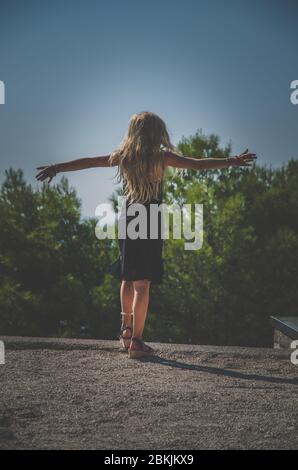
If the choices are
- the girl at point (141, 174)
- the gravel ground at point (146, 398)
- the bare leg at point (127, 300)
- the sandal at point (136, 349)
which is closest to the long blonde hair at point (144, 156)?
the girl at point (141, 174)

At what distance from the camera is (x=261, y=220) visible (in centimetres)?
1106

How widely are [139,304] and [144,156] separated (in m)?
1.00

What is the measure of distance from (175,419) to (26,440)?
694 millimetres

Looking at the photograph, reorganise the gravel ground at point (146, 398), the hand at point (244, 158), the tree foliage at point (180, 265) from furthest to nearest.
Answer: the tree foliage at point (180, 265)
the hand at point (244, 158)
the gravel ground at point (146, 398)

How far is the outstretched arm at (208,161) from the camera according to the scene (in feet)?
12.6

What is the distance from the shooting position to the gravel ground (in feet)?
8.04

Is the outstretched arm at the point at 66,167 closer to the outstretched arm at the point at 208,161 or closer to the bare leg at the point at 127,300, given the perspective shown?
the outstretched arm at the point at 208,161

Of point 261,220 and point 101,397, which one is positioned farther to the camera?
point 261,220

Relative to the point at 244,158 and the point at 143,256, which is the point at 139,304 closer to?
the point at 143,256

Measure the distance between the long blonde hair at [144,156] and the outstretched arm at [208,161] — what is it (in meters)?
0.07

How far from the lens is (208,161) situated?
3.92 meters

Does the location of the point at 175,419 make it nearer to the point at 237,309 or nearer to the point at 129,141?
the point at 129,141

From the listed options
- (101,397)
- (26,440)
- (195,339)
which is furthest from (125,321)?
(195,339)

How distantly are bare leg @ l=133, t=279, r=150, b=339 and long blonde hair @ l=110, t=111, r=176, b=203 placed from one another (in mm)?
573
